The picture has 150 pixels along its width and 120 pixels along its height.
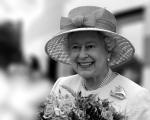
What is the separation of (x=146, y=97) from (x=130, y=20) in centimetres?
500

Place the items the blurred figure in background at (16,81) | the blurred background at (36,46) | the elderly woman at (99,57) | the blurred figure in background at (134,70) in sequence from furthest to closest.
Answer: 1. the blurred figure in background at (134,70)
2. the blurred background at (36,46)
3. the blurred figure in background at (16,81)
4. the elderly woman at (99,57)

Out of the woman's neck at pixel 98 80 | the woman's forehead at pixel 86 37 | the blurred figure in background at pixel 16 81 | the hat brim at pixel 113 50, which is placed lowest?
the blurred figure in background at pixel 16 81

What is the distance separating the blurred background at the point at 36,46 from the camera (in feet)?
23.4

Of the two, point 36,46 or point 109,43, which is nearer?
point 109,43

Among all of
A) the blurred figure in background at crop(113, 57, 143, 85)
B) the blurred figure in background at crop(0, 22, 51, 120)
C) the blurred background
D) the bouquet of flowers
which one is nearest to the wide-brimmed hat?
the bouquet of flowers

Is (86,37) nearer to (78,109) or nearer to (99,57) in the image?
(99,57)

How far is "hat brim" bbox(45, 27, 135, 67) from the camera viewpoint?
294cm

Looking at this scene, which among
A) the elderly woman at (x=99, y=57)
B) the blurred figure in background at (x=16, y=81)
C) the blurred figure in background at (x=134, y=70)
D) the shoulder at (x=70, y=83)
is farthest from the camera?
the blurred figure in background at (x=134, y=70)

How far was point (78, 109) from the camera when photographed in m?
2.44

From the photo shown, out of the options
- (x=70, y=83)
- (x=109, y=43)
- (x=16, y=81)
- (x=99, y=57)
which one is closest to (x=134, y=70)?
(x=16, y=81)

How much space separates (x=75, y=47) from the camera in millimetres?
2811

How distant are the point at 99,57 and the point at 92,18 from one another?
0.77 feet

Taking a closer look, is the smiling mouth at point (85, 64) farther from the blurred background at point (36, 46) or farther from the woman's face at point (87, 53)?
the blurred background at point (36, 46)

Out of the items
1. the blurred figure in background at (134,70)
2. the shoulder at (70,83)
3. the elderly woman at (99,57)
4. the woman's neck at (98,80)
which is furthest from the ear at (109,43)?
the blurred figure in background at (134,70)
